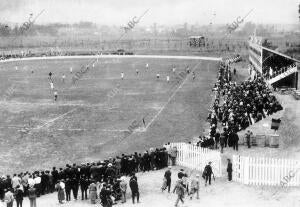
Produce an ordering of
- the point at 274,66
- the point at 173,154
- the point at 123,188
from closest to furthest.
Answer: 1. the point at 123,188
2. the point at 173,154
3. the point at 274,66

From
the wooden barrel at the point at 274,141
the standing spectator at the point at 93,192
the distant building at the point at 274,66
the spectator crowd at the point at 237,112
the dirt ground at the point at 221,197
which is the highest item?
the distant building at the point at 274,66

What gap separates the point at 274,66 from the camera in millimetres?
46719

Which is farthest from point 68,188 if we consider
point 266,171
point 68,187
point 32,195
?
point 266,171

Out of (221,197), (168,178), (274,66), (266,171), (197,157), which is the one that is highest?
(274,66)

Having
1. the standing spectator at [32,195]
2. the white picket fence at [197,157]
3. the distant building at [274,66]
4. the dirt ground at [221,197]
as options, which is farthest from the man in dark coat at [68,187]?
the distant building at [274,66]

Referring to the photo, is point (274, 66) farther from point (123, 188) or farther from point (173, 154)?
point (123, 188)

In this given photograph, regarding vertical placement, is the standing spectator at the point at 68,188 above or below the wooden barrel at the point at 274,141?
below

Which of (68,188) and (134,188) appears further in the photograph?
(68,188)

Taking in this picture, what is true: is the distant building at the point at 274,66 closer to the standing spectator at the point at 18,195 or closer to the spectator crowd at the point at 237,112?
the spectator crowd at the point at 237,112

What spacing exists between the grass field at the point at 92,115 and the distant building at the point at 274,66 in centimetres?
587

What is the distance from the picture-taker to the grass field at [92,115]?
76.6 feet

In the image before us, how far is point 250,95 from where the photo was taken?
31.3 m

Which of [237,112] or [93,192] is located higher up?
[237,112]

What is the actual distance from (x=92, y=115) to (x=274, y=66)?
23.3 meters
